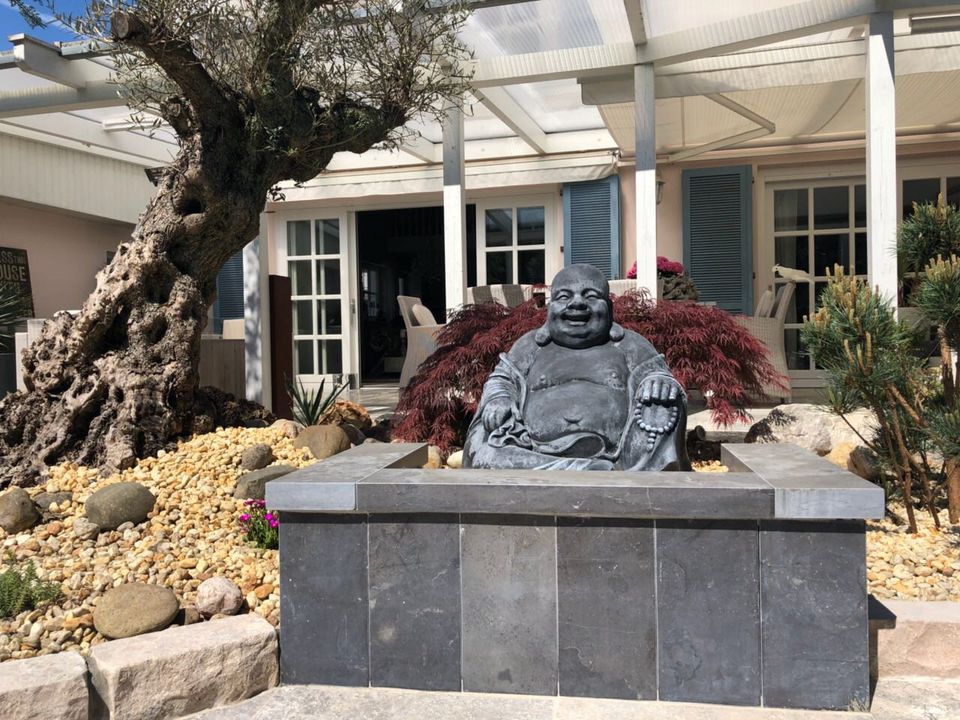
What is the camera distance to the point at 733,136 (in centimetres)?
747

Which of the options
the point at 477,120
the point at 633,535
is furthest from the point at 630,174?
the point at 633,535

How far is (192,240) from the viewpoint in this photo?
4785 millimetres

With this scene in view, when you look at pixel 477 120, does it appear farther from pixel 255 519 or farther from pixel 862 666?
pixel 862 666

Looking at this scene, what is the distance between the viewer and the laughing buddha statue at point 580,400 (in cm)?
282

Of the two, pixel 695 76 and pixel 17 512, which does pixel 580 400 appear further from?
pixel 695 76

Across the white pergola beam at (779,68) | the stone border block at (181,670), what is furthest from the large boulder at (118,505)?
the white pergola beam at (779,68)

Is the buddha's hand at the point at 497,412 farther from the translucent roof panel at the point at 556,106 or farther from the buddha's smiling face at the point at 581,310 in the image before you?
the translucent roof panel at the point at 556,106

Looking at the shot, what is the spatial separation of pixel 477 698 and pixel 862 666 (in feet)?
3.68

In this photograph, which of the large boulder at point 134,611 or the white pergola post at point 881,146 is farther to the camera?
the white pergola post at point 881,146

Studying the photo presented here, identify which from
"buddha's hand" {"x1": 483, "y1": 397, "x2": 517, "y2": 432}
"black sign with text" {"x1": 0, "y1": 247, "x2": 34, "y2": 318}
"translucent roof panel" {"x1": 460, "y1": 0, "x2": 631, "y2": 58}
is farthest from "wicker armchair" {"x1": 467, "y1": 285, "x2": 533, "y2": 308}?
"black sign with text" {"x1": 0, "y1": 247, "x2": 34, "y2": 318}

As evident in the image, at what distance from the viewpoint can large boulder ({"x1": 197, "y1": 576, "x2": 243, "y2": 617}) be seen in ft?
9.08

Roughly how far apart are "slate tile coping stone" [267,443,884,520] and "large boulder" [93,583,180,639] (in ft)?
1.87

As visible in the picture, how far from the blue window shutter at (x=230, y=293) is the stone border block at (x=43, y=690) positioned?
7745 millimetres

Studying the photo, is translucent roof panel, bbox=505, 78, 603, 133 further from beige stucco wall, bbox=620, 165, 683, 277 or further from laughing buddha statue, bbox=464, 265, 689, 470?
laughing buddha statue, bbox=464, 265, 689, 470
